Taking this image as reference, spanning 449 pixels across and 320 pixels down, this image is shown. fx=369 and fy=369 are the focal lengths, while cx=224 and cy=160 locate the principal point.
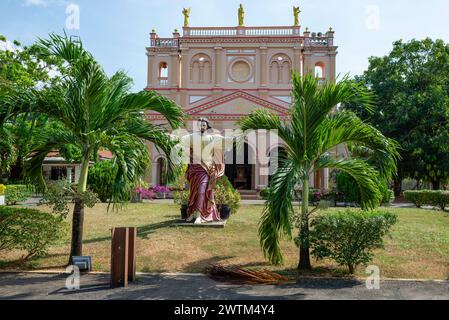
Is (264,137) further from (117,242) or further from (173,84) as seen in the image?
(173,84)

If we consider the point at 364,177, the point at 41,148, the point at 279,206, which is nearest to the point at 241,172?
the point at 41,148

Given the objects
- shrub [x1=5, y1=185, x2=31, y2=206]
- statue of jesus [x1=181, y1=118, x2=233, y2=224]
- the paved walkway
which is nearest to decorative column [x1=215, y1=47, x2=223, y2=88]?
shrub [x1=5, y1=185, x2=31, y2=206]

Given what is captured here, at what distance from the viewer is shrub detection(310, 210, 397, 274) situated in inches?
229

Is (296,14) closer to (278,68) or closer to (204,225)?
(278,68)

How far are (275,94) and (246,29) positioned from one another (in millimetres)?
6454

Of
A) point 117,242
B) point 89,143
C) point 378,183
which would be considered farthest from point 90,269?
point 378,183

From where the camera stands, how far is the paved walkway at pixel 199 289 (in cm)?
504

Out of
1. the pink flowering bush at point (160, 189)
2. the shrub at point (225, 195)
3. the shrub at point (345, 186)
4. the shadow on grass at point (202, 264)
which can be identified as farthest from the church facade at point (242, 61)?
the shadow on grass at point (202, 264)

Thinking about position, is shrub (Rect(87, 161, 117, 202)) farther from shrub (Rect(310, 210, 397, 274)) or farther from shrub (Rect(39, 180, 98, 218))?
shrub (Rect(310, 210, 397, 274))

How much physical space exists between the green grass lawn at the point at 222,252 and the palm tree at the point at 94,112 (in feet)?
4.16

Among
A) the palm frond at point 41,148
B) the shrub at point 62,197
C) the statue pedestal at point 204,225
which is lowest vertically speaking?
the statue pedestal at point 204,225

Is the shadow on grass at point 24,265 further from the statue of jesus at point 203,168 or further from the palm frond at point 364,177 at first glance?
the palm frond at point 364,177
